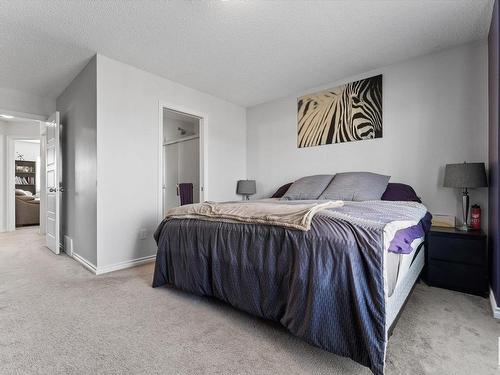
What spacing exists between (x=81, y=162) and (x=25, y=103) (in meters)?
1.74

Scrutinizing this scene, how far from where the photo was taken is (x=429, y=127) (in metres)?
2.68

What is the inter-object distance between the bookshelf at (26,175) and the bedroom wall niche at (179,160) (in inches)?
218

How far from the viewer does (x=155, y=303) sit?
193 centimetres

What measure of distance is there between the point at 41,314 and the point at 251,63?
9.92 feet

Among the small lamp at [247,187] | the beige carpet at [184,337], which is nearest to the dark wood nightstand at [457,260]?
the beige carpet at [184,337]

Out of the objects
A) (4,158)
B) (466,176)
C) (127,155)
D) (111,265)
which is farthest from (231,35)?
(4,158)

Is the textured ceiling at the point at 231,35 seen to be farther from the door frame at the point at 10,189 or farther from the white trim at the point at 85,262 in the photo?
the door frame at the point at 10,189

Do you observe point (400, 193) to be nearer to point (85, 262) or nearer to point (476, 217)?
point (476, 217)

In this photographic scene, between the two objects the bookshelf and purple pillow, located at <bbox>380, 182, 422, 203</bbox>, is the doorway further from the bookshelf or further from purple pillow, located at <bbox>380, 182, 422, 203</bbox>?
purple pillow, located at <bbox>380, 182, 422, 203</bbox>

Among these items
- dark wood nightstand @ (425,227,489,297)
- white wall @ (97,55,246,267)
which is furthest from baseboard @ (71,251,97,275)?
dark wood nightstand @ (425,227,489,297)

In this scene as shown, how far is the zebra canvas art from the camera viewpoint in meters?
3.05

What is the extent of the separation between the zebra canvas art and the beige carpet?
6.25 ft

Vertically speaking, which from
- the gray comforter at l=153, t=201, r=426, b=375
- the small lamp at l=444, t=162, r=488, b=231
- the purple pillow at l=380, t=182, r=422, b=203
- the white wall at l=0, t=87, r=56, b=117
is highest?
the white wall at l=0, t=87, r=56, b=117

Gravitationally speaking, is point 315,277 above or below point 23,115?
below
